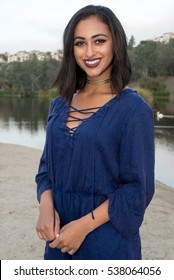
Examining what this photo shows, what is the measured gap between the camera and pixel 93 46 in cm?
116

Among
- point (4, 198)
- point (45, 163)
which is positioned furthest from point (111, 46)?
point (4, 198)

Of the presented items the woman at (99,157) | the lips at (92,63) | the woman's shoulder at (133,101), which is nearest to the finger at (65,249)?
the woman at (99,157)

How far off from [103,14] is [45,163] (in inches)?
23.6

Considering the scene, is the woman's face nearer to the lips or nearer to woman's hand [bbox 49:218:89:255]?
the lips

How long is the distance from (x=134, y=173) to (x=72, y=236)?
297 mm

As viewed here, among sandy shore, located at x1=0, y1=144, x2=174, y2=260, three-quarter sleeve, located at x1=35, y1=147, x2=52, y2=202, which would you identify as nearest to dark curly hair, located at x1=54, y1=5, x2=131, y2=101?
three-quarter sleeve, located at x1=35, y1=147, x2=52, y2=202

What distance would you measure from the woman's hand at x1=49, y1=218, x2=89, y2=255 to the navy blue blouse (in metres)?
0.04

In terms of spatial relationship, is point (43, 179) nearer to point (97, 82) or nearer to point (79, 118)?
point (79, 118)

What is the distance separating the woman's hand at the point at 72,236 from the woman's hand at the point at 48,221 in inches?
1.7

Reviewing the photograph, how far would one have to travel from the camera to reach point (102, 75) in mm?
1230

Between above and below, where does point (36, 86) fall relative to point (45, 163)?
below

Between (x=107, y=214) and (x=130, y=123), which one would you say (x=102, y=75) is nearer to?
(x=130, y=123)

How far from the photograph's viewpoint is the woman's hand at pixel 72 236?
3.63 feet

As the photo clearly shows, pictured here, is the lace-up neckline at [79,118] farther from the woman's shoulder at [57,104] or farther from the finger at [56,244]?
the finger at [56,244]
